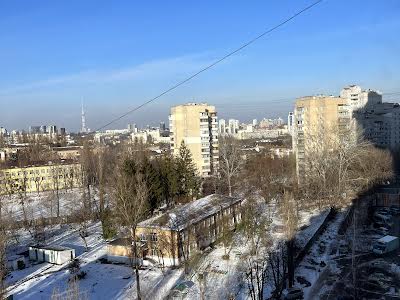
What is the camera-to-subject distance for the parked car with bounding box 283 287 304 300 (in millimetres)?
12330

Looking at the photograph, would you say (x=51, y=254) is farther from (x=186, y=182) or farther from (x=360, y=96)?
(x=360, y=96)

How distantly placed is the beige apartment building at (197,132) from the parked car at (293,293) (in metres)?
23.4

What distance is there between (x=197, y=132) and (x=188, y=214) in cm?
1970

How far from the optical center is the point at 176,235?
15461 mm

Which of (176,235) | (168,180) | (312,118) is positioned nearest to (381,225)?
(176,235)

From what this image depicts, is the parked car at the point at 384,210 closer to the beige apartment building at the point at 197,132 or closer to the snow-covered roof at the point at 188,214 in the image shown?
the snow-covered roof at the point at 188,214

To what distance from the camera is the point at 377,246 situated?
→ 53.3 ft

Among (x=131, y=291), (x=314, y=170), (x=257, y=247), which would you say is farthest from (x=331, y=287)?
(x=314, y=170)

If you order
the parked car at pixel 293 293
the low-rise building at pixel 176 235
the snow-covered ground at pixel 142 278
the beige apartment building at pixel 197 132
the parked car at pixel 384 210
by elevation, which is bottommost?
the parked car at pixel 384 210

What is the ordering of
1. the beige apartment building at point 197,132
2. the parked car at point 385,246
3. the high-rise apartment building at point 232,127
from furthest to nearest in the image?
the high-rise apartment building at point 232,127 < the beige apartment building at point 197,132 < the parked car at point 385,246

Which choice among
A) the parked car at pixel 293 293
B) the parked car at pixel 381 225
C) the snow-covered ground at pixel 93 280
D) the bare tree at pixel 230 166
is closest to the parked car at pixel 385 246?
the parked car at pixel 381 225

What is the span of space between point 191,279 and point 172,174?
441 inches

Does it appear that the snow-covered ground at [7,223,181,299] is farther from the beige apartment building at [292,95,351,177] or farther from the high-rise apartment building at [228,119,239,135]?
the high-rise apartment building at [228,119,239,135]

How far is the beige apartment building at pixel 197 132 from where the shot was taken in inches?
1436
